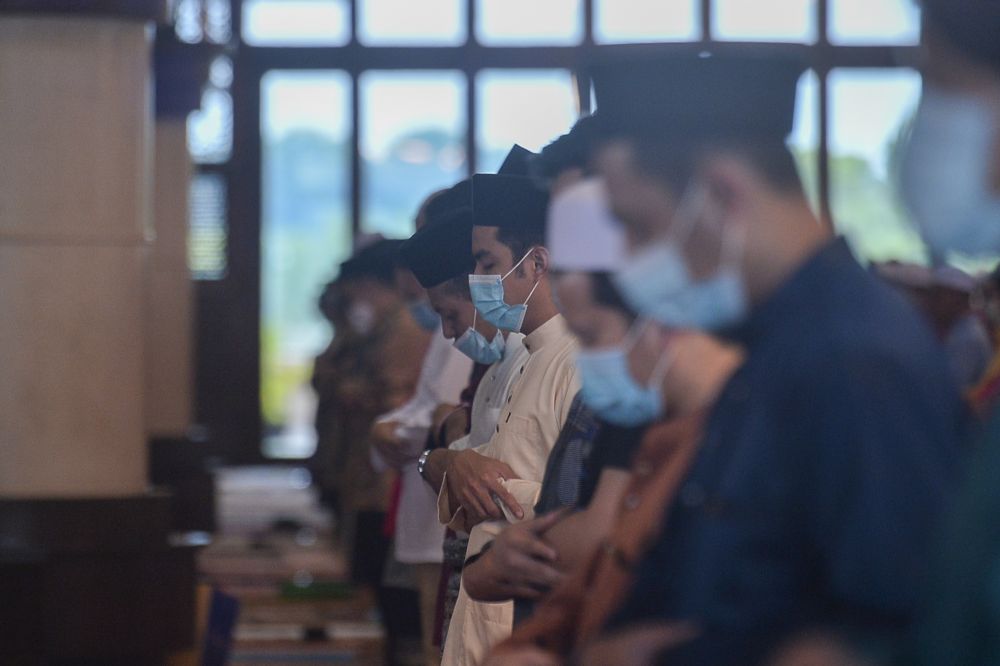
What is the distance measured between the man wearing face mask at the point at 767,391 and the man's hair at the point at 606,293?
15 cm

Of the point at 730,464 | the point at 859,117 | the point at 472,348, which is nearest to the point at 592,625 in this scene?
the point at 730,464

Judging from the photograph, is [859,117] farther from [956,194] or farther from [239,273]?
[956,194]

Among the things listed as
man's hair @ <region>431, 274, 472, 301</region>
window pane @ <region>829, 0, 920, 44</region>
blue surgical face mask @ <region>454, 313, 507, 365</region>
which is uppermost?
window pane @ <region>829, 0, 920, 44</region>

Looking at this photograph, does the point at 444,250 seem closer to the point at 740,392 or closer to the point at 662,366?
the point at 662,366

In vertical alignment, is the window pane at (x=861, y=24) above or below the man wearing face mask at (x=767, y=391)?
above

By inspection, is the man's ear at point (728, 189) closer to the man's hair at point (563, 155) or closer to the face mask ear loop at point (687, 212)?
the face mask ear loop at point (687, 212)

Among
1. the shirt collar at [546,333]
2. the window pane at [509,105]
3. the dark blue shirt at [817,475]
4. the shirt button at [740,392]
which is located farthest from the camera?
the window pane at [509,105]

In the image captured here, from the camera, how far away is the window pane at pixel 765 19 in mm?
14641

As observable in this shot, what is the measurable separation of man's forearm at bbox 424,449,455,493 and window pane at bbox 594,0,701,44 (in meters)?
11.7

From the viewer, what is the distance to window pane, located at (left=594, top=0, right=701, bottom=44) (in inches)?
584

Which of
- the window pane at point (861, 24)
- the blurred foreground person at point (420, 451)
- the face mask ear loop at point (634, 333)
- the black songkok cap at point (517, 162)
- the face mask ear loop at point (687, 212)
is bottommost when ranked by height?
the blurred foreground person at point (420, 451)

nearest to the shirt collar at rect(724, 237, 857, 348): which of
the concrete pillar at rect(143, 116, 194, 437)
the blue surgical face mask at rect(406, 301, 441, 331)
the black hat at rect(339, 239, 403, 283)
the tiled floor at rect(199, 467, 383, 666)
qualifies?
the blue surgical face mask at rect(406, 301, 441, 331)

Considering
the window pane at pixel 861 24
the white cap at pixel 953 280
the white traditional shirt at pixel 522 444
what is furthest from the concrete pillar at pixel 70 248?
the window pane at pixel 861 24

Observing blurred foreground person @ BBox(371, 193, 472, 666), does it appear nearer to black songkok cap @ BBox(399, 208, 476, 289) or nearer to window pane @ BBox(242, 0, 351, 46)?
black songkok cap @ BBox(399, 208, 476, 289)
